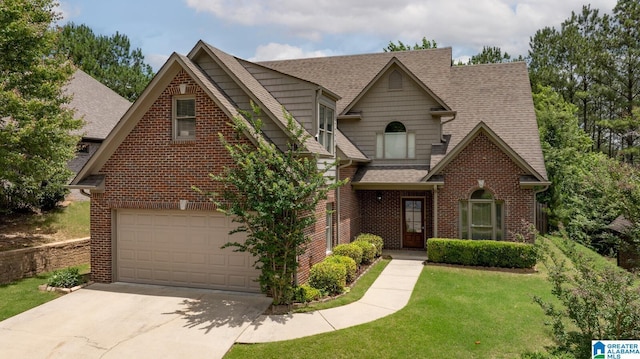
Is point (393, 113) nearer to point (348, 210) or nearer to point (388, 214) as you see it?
point (388, 214)

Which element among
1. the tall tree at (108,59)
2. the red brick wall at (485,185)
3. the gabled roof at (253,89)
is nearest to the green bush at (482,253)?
the red brick wall at (485,185)

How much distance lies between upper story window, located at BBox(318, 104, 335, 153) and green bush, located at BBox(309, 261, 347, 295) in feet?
13.9

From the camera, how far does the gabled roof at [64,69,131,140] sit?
2275cm

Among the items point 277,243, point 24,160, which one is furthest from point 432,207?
point 24,160

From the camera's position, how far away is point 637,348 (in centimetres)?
667

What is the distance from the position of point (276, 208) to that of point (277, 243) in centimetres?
96

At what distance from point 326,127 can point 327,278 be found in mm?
5229

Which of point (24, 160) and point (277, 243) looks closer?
point (277, 243)

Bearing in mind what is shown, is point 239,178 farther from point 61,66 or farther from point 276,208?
point 61,66

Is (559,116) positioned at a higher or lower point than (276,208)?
higher

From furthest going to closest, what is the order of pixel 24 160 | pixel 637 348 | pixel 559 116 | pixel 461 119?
1. pixel 559 116
2. pixel 461 119
3. pixel 24 160
4. pixel 637 348

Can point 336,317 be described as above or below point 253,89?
below

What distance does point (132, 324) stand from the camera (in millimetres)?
9648

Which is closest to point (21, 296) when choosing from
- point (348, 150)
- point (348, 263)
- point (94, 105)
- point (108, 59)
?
point (348, 263)
